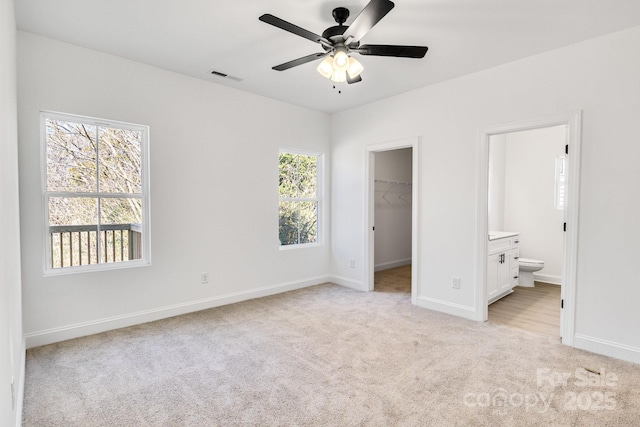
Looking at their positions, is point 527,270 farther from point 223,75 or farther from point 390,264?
point 223,75

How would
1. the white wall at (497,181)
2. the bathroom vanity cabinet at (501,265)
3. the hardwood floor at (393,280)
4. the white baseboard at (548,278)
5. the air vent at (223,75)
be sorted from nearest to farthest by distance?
the air vent at (223,75)
the bathroom vanity cabinet at (501,265)
the hardwood floor at (393,280)
the white baseboard at (548,278)
the white wall at (497,181)

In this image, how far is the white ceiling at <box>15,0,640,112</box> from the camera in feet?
7.84

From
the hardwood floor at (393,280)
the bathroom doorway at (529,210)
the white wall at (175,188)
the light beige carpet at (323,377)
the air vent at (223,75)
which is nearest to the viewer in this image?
the light beige carpet at (323,377)

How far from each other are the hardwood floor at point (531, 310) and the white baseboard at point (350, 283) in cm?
163

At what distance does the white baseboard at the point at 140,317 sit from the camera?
294 centimetres

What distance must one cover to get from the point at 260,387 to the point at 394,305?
2.25 m

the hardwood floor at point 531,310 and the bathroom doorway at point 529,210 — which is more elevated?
the bathroom doorway at point 529,210

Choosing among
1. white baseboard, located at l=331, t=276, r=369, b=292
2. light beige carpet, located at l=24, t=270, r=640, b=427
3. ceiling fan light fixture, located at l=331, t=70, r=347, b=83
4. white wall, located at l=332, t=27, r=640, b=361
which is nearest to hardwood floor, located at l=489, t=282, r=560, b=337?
light beige carpet, located at l=24, t=270, r=640, b=427

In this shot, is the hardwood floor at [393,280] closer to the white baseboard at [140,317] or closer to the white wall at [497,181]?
the white baseboard at [140,317]

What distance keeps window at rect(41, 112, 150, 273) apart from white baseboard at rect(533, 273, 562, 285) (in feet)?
18.6

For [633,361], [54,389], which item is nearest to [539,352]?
[633,361]

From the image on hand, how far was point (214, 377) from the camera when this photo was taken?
2438mm

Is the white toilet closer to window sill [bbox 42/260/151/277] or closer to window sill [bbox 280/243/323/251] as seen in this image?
window sill [bbox 280/243/323/251]

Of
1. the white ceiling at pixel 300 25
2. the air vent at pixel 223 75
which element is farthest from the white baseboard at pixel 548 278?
the air vent at pixel 223 75
